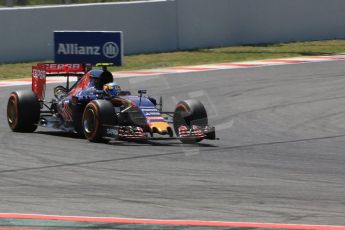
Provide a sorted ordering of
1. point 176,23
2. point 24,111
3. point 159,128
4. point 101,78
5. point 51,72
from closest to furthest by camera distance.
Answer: point 159,128, point 101,78, point 24,111, point 51,72, point 176,23

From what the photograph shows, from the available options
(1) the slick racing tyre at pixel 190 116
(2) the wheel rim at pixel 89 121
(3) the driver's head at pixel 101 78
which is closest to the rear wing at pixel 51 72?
(3) the driver's head at pixel 101 78

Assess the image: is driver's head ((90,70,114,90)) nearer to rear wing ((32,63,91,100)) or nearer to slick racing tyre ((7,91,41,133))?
rear wing ((32,63,91,100))

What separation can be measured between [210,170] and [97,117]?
2475mm

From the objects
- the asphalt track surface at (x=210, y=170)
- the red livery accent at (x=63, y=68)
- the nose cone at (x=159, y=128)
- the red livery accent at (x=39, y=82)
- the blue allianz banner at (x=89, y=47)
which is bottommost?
the asphalt track surface at (x=210, y=170)

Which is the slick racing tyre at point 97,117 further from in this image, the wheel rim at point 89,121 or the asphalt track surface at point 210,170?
the asphalt track surface at point 210,170

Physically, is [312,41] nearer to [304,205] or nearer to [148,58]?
[148,58]

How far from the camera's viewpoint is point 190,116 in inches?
496

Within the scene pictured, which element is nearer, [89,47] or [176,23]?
[89,47]

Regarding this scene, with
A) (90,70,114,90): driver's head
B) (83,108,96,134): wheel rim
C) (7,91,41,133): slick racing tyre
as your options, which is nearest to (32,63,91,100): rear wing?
(7,91,41,133): slick racing tyre

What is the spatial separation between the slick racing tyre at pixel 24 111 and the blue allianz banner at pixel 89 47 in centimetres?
82

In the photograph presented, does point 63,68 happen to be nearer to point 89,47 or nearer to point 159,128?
point 89,47

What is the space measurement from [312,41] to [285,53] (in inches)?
115

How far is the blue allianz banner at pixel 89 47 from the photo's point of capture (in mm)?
13703

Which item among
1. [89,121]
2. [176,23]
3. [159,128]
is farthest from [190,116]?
[176,23]
